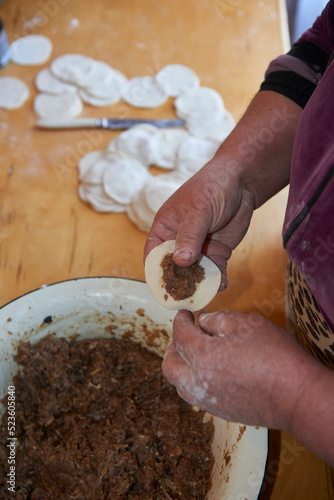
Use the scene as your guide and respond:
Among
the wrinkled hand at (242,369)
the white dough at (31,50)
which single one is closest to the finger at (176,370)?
the wrinkled hand at (242,369)

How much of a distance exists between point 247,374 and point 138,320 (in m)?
0.46

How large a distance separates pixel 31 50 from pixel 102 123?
64 centimetres

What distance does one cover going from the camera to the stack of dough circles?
39.5 inches

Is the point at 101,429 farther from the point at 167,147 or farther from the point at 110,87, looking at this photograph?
the point at 110,87

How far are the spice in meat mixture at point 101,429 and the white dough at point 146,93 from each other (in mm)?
1189

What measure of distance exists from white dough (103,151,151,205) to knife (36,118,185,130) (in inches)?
7.6

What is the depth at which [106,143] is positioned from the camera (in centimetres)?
179

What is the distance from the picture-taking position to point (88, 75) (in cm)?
197

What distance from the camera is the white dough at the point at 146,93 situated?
192 cm

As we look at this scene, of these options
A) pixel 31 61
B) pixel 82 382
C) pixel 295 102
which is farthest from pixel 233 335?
pixel 31 61

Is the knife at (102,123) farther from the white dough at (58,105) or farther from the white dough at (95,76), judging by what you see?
the white dough at (95,76)

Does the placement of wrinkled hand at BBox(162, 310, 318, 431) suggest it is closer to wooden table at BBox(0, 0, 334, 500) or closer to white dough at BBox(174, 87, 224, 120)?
wooden table at BBox(0, 0, 334, 500)

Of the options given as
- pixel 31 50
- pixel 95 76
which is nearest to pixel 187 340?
pixel 95 76

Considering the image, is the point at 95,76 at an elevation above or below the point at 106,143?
above
